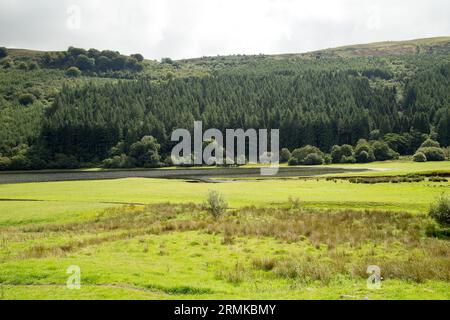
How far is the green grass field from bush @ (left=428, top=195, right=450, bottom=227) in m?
1.36

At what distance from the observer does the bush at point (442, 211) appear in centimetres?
4112

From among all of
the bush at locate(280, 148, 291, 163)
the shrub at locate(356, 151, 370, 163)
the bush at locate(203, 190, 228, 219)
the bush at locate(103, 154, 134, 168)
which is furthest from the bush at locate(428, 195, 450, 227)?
the bush at locate(103, 154, 134, 168)

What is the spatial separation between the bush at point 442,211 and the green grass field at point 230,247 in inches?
53.6

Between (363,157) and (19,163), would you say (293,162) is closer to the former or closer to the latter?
(363,157)

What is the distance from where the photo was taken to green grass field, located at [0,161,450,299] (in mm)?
22297

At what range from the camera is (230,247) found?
3512 centimetres

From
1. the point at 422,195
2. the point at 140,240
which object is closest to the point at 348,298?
the point at 140,240

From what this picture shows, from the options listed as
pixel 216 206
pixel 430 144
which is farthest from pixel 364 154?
pixel 216 206

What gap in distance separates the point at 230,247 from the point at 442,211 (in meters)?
21.7

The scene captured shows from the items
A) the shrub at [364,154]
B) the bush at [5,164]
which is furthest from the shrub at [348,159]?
the bush at [5,164]

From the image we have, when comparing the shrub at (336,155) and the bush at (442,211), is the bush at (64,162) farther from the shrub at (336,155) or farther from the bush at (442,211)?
the bush at (442,211)

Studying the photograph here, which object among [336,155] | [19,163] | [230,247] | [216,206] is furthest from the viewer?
[19,163]

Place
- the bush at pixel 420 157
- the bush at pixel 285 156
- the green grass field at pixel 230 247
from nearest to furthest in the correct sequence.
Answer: the green grass field at pixel 230 247
the bush at pixel 420 157
the bush at pixel 285 156

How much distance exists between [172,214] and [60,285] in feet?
106
